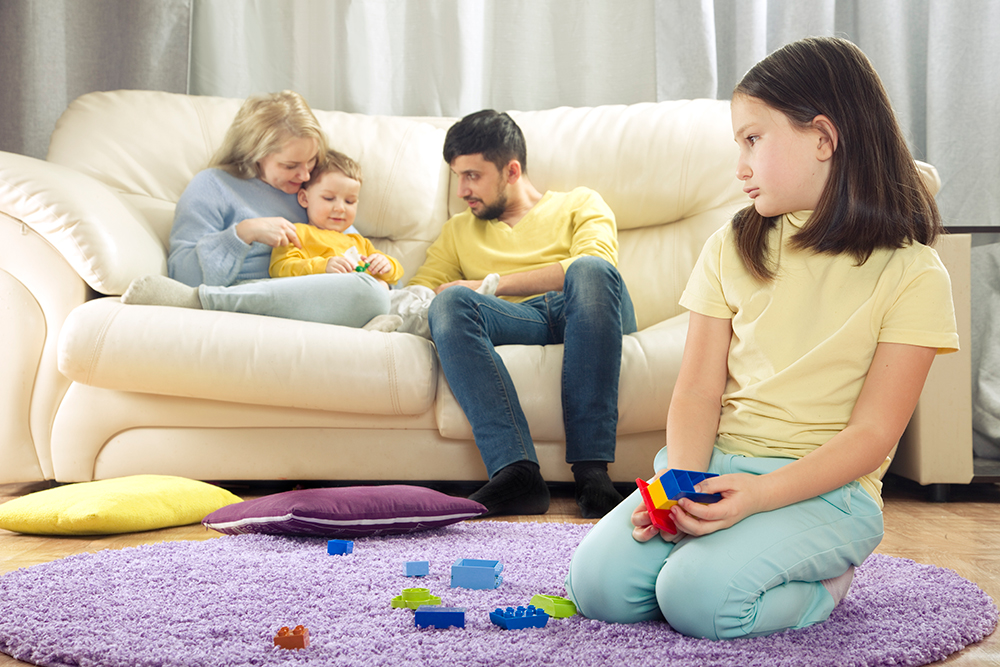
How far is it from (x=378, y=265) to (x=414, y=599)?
3.92ft

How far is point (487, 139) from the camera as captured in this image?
6.42 feet

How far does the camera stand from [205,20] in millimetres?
2664

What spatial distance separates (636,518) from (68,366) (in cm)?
121

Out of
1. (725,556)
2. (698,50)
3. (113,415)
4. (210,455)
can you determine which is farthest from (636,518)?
(698,50)

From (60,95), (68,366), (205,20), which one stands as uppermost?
(205,20)

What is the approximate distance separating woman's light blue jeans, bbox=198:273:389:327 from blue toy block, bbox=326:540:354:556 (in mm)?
678

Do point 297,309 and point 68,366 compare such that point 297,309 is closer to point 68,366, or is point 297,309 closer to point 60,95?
point 68,366

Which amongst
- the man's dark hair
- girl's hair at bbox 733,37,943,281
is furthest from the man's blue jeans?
girl's hair at bbox 733,37,943,281

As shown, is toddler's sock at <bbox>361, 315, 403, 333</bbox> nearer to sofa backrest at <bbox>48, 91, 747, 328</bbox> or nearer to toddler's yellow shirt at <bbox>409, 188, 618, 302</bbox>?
toddler's yellow shirt at <bbox>409, 188, 618, 302</bbox>

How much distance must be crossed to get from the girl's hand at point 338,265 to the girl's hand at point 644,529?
Answer: 1207 mm

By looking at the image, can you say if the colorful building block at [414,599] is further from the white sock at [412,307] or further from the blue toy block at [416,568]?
the white sock at [412,307]

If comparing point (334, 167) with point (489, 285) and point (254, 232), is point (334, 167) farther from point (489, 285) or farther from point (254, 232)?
point (489, 285)

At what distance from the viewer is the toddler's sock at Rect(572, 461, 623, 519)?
1.46m

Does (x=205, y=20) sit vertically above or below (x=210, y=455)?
above
